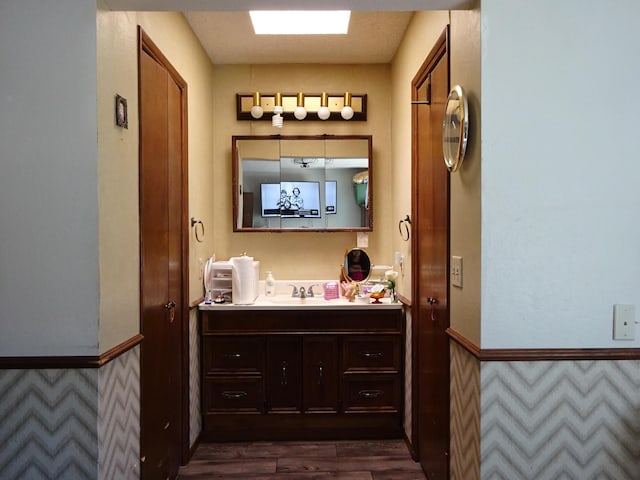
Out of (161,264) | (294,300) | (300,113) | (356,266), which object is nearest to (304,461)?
(294,300)

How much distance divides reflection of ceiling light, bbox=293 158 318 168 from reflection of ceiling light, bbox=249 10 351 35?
88cm

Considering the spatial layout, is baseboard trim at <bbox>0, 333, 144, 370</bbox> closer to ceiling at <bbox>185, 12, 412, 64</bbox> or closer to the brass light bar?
ceiling at <bbox>185, 12, 412, 64</bbox>

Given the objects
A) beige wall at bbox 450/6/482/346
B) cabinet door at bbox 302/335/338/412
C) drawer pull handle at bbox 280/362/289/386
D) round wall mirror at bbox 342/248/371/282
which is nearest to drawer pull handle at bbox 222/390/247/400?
drawer pull handle at bbox 280/362/289/386

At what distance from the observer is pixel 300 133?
11.9 feet

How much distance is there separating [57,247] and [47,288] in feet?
0.47

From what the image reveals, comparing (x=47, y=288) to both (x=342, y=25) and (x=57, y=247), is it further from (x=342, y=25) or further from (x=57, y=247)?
(x=342, y=25)

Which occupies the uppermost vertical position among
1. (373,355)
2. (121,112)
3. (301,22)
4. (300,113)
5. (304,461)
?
(301,22)

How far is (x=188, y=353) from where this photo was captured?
9.39ft

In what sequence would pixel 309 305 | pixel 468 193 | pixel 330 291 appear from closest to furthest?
pixel 468 193 < pixel 309 305 < pixel 330 291

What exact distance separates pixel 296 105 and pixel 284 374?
6.29ft

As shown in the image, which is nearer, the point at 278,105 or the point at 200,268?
the point at 200,268

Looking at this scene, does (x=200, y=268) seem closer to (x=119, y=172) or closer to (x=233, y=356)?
(x=233, y=356)

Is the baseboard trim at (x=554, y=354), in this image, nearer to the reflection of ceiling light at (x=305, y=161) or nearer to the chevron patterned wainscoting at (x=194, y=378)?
the chevron patterned wainscoting at (x=194, y=378)

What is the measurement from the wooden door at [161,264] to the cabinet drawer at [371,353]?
3.46 ft
